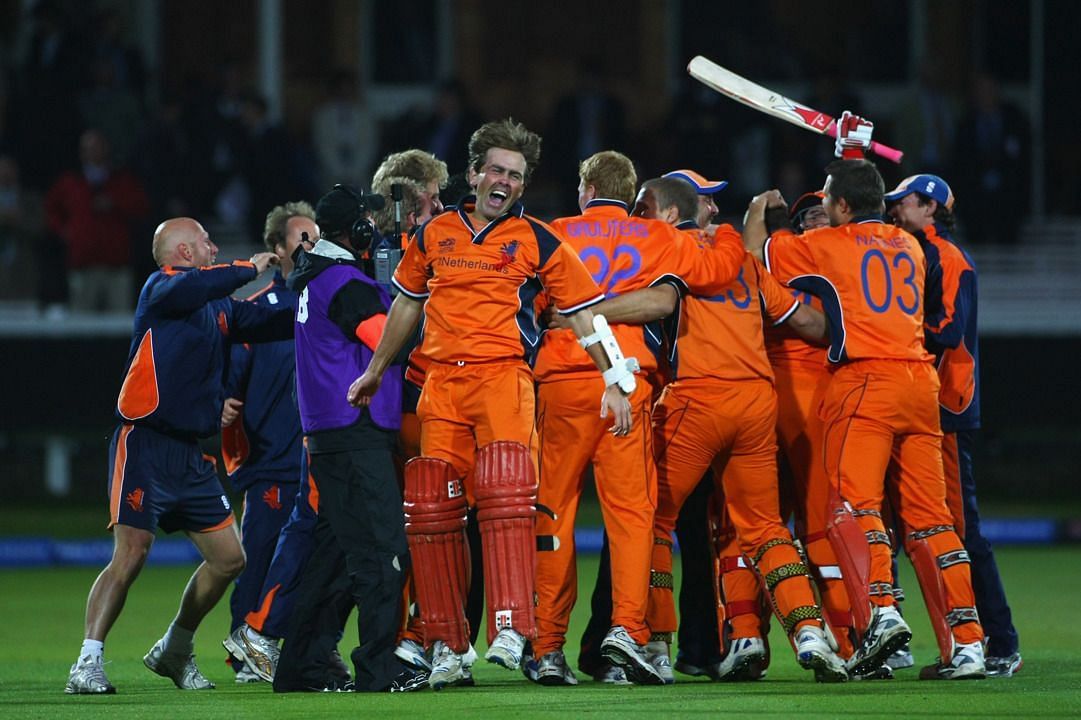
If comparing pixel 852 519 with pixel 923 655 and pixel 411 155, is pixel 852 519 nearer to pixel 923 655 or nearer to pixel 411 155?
pixel 923 655

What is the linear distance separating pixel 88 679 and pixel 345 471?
4.67 feet

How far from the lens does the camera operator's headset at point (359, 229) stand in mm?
7969

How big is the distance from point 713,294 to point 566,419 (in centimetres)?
87

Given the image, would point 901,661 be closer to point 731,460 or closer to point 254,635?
point 731,460

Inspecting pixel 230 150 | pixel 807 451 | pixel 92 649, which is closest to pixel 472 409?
pixel 807 451

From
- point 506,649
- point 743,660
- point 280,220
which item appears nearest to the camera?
point 506,649

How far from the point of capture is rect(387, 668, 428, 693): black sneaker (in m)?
7.70

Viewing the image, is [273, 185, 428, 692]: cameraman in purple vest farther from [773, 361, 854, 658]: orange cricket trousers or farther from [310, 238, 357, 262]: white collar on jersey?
[773, 361, 854, 658]: orange cricket trousers

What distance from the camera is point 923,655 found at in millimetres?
9336

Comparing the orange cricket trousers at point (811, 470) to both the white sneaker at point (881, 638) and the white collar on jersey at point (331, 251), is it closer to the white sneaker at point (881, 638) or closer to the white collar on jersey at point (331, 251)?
the white sneaker at point (881, 638)

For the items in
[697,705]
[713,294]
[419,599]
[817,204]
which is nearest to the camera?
[697,705]

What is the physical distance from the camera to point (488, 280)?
7613 mm

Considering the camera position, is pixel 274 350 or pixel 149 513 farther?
pixel 274 350

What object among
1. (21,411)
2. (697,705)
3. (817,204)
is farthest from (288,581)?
(21,411)
